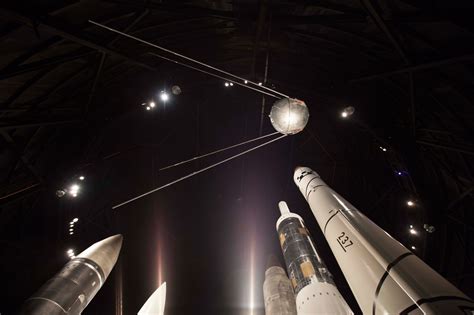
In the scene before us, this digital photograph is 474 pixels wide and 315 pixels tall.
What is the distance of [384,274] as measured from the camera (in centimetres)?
206

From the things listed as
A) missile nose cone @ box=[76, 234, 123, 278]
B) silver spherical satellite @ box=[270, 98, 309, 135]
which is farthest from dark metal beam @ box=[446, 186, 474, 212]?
missile nose cone @ box=[76, 234, 123, 278]

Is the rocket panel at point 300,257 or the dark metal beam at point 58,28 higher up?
the dark metal beam at point 58,28

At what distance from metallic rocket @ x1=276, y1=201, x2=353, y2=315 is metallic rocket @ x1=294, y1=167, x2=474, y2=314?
908 mm

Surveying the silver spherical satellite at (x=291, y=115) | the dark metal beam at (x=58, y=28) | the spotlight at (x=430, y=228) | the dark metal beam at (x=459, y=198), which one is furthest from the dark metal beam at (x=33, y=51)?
the dark metal beam at (x=459, y=198)

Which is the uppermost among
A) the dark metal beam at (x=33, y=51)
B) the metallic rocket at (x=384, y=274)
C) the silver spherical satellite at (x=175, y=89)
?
the silver spherical satellite at (x=175, y=89)

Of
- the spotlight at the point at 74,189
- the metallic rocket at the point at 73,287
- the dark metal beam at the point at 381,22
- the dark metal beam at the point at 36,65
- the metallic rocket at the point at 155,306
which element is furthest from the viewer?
the spotlight at the point at 74,189

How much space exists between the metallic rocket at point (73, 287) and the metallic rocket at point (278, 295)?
3.75 metres

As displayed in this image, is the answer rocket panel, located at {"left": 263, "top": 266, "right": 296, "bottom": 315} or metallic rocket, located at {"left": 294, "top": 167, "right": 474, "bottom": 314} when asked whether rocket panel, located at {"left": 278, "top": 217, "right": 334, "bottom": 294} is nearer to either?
rocket panel, located at {"left": 263, "top": 266, "right": 296, "bottom": 315}

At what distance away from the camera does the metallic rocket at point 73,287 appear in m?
3.60

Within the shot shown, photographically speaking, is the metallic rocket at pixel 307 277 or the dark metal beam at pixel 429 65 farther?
the dark metal beam at pixel 429 65

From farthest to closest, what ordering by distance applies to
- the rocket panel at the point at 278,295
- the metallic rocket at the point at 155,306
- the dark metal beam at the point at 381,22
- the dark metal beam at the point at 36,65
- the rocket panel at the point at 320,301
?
the rocket panel at the point at 278,295, the metallic rocket at the point at 155,306, the dark metal beam at the point at 36,65, the dark metal beam at the point at 381,22, the rocket panel at the point at 320,301

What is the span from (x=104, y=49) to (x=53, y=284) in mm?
4355

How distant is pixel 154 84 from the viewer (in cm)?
670

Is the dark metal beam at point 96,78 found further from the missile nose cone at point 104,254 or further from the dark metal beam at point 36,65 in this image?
the missile nose cone at point 104,254
